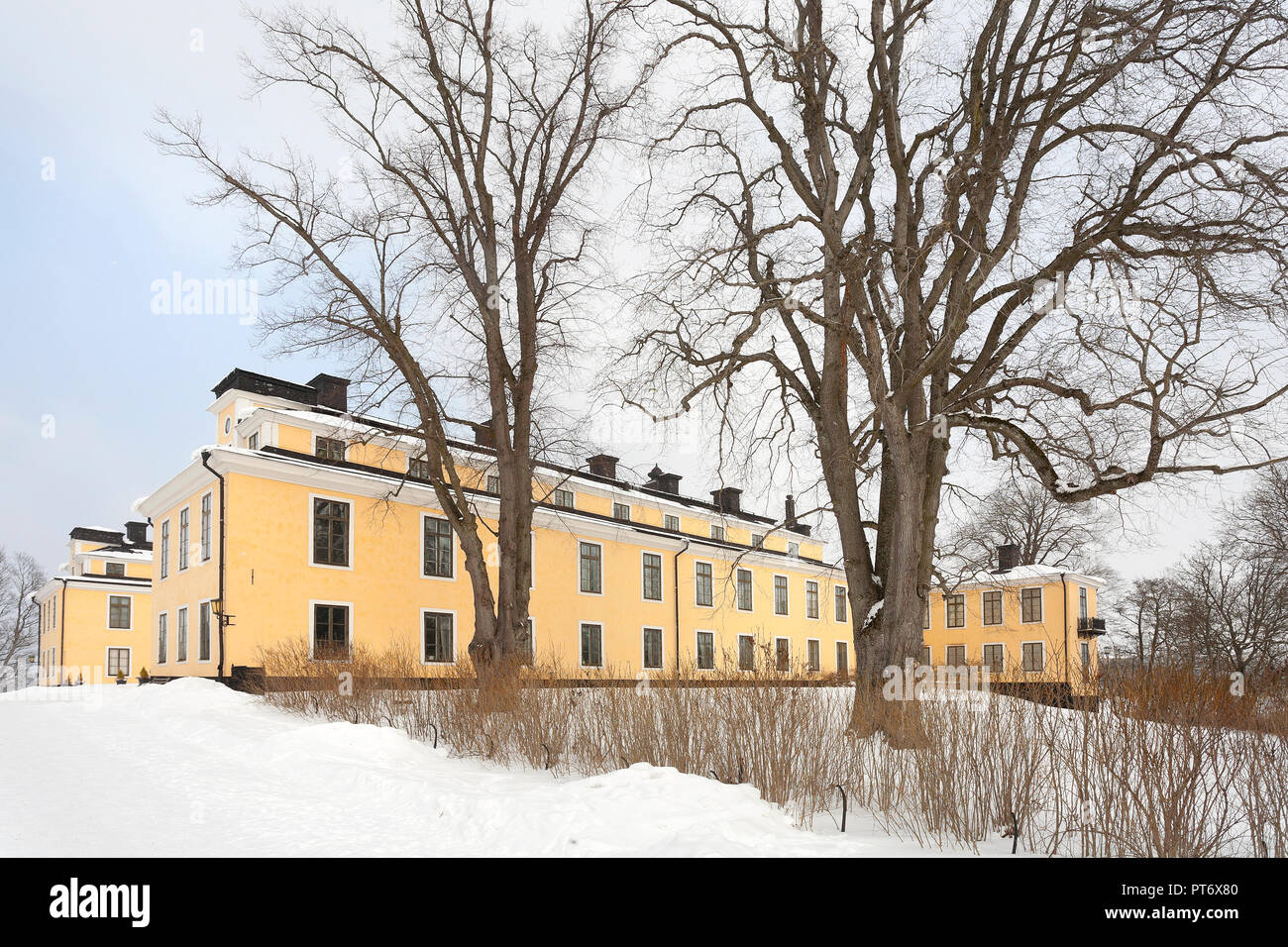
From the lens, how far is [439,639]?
24734 mm

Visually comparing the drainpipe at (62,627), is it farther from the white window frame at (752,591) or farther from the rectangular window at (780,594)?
the rectangular window at (780,594)

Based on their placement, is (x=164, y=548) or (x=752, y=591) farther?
(x=752, y=591)

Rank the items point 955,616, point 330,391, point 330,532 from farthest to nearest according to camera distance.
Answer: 1. point 955,616
2. point 330,391
3. point 330,532

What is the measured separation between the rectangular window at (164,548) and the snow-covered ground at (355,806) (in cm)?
1268

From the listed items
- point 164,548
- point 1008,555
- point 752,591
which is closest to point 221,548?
point 164,548

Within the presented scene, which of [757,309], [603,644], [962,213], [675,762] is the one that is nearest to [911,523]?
[757,309]

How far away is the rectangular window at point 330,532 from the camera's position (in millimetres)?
21891

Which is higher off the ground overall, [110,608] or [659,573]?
[659,573]

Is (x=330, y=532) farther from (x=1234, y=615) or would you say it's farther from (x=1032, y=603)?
(x=1032, y=603)

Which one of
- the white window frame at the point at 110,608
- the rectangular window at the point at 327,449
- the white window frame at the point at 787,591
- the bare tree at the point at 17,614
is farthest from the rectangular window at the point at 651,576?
the bare tree at the point at 17,614

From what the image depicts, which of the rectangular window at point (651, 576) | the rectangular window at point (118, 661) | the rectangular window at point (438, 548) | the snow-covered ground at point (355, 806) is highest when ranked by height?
the rectangular window at point (438, 548)

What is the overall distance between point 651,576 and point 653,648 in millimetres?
2621

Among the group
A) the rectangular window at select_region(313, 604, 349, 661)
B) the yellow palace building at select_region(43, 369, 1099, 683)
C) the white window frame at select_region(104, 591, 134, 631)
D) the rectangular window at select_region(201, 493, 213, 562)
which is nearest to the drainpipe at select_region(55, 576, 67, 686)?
the yellow palace building at select_region(43, 369, 1099, 683)

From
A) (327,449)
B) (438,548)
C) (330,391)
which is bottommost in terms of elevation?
(438,548)
